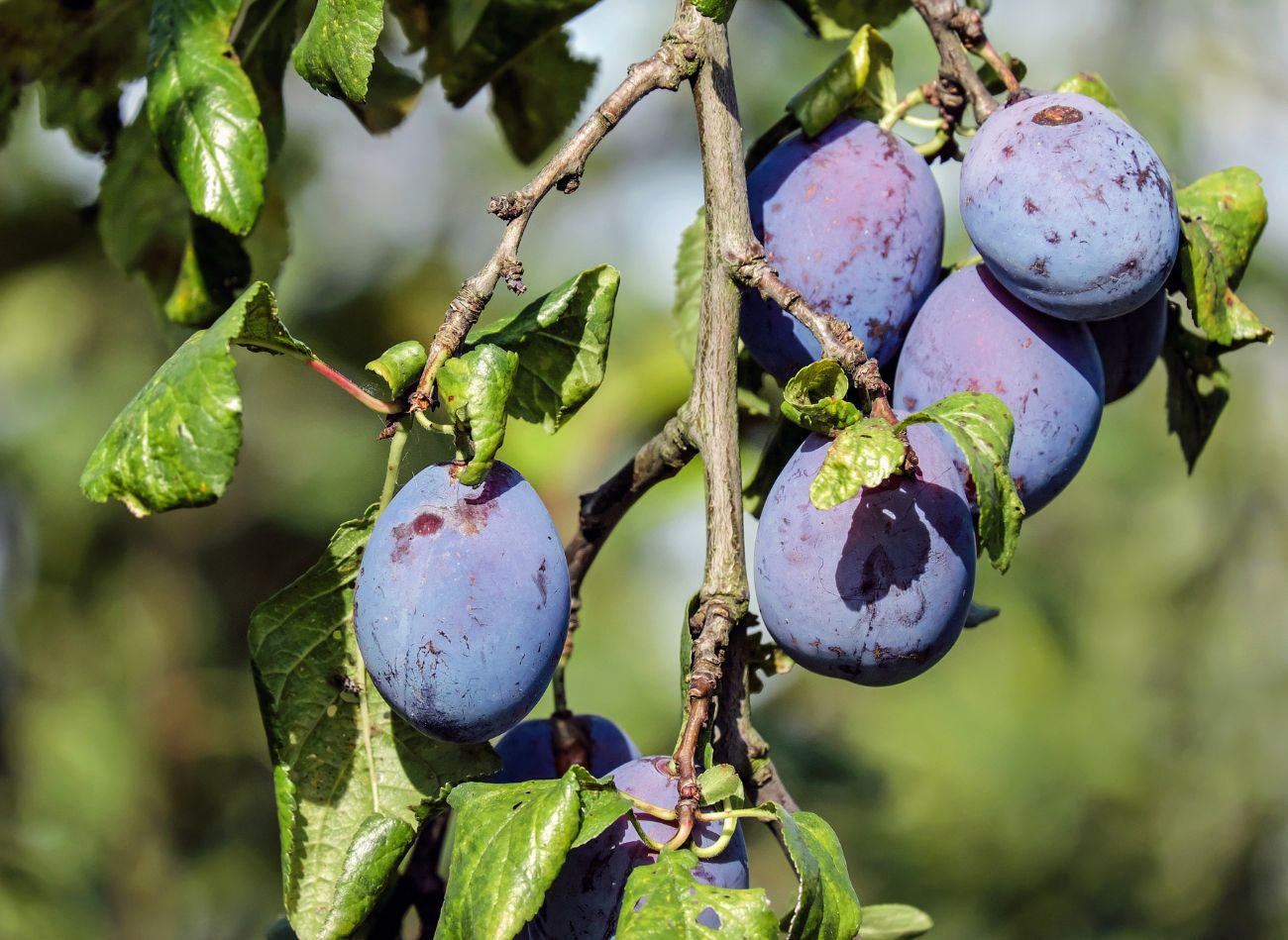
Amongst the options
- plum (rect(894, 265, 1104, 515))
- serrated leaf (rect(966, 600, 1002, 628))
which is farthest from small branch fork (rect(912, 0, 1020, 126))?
serrated leaf (rect(966, 600, 1002, 628))

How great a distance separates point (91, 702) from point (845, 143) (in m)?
3.45

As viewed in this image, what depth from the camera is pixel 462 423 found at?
0.82 m

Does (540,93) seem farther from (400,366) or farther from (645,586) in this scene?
(645,586)

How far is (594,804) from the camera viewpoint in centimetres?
77

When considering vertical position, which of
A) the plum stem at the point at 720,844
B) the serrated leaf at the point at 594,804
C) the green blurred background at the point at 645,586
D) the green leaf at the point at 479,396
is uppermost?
the green leaf at the point at 479,396

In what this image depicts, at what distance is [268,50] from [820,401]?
644 mm

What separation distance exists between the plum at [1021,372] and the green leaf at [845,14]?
1.22 feet

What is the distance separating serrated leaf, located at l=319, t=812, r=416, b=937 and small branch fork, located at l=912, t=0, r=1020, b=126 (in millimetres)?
691

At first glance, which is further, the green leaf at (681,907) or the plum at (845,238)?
the plum at (845,238)

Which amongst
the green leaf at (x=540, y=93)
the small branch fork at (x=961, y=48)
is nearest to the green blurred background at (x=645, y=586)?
the green leaf at (x=540, y=93)

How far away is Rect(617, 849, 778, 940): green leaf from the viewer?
2.38 feet

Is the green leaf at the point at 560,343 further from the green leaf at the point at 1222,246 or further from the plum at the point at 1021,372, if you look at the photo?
the green leaf at the point at 1222,246

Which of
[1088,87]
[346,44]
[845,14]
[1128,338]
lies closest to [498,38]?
[845,14]

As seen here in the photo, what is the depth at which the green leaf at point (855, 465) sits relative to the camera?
2.57ft
